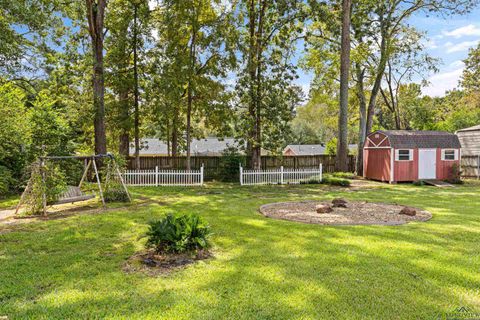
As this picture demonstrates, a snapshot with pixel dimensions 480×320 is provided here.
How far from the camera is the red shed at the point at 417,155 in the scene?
1630 cm

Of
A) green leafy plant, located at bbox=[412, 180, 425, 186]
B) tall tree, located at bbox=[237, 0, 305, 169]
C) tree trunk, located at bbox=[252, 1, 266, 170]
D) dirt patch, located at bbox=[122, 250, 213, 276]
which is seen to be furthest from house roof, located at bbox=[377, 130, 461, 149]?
dirt patch, located at bbox=[122, 250, 213, 276]

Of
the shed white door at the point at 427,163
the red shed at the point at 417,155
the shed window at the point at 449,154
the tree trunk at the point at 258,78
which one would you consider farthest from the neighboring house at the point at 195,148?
the shed window at the point at 449,154

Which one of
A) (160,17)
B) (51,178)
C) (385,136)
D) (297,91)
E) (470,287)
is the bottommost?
(470,287)

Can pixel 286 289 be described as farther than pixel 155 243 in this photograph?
No

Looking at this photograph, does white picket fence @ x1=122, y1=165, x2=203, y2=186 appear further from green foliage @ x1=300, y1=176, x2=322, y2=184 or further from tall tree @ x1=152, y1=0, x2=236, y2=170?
green foliage @ x1=300, y1=176, x2=322, y2=184

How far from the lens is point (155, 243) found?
442cm

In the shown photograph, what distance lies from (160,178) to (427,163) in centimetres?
1367

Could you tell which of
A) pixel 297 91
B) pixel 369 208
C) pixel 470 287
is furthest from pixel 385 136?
pixel 470 287

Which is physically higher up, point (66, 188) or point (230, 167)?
point (230, 167)

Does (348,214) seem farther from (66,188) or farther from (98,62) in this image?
(98,62)

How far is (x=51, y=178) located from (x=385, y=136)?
15446 millimetres

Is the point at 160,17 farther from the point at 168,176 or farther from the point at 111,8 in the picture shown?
the point at 168,176

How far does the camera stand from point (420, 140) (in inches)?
651

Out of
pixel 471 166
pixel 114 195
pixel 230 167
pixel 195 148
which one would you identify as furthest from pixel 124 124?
pixel 471 166
